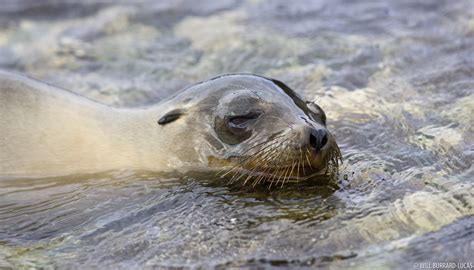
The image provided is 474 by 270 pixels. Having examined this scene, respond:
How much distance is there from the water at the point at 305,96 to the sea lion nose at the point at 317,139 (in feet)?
0.85

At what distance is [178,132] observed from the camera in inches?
192

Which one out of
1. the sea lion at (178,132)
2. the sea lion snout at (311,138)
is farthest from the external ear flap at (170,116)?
the sea lion snout at (311,138)

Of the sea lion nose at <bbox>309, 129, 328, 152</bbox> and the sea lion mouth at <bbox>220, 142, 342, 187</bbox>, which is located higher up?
the sea lion nose at <bbox>309, 129, 328, 152</bbox>

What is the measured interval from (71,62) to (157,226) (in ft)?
12.7

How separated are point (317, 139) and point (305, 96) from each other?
192 centimetres

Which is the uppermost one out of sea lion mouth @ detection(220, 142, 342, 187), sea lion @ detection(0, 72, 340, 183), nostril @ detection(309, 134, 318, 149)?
sea lion @ detection(0, 72, 340, 183)

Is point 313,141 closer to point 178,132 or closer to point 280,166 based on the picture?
point 280,166

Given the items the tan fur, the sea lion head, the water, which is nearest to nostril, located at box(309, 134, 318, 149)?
the sea lion head

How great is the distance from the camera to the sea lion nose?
4.23 meters

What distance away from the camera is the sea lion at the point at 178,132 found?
14.3 feet

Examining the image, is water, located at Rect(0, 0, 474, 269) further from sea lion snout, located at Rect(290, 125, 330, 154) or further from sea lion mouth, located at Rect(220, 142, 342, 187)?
sea lion snout, located at Rect(290, 125, 330, 154)

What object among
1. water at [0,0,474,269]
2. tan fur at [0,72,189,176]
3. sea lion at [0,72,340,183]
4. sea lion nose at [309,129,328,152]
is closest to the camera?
water at [0,0,474,269]

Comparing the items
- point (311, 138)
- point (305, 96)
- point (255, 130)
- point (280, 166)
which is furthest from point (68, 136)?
point (305, 96)

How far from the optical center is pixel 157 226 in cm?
406
